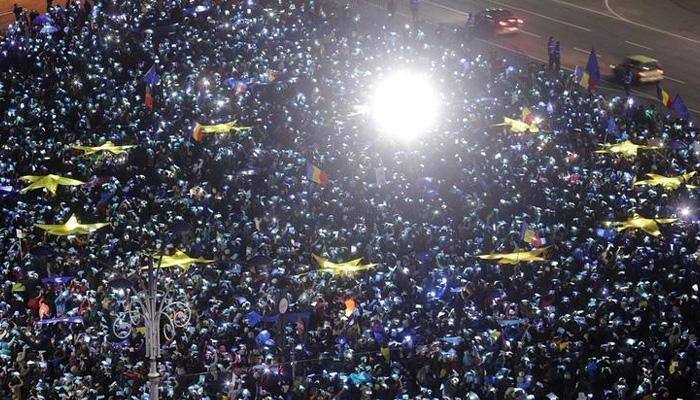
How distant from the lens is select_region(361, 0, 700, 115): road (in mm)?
53531

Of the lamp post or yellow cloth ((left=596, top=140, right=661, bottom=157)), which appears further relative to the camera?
yellow cloth ((left=596, top=140, right=661, bottom=157))

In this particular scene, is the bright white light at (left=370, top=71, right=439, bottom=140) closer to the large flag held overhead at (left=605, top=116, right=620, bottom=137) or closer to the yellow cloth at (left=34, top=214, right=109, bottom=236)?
the large flag held overhead at (left=605, top=116, right=620, bottom=137)

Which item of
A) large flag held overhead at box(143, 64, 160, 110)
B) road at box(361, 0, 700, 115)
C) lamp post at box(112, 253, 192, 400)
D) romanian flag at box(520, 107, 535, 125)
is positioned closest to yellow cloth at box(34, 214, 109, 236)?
lamp post at box(112, 253, 192, 400)

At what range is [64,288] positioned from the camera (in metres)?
33.9

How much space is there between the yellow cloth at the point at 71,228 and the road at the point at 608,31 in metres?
22.5

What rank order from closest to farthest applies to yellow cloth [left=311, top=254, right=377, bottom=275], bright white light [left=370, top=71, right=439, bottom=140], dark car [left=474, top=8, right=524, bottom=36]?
yellow cloth [left=311, top=254, right=377, bottom=275] → bright white light [left=370, top=71, right=439, bottom=140] → dark car [left=474, top=8, right=524, bottom=36]

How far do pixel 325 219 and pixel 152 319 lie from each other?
11.2 metres

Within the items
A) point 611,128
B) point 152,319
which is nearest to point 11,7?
point 611,128

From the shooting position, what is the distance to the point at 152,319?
26.4 metres

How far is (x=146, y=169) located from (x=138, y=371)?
11.9 metres

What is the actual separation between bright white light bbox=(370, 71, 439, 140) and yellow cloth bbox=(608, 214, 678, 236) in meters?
8.93

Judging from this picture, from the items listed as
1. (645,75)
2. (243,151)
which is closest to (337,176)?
(243,151)

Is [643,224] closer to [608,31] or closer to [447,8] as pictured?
[608,31]

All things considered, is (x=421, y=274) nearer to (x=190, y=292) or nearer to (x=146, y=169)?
(x=190, y=292)
